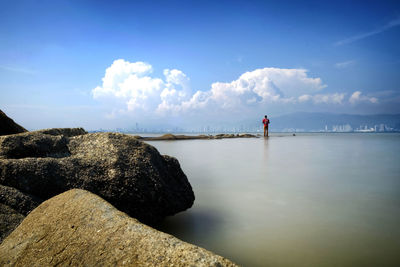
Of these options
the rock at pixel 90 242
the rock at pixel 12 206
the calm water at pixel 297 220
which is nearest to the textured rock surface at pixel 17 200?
the rock at pixel 12 206

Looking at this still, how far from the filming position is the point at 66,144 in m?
2.72

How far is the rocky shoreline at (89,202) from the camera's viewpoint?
1.17 meters

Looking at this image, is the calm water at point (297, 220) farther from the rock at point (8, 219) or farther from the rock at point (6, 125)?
the rock at point (6, 125)

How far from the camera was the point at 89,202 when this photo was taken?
158 centimetres

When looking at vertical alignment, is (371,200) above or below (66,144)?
below

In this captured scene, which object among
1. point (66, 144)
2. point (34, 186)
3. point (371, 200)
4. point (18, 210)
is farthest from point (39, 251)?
point (371, 200)

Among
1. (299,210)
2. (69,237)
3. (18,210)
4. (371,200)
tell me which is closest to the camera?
(69,237)

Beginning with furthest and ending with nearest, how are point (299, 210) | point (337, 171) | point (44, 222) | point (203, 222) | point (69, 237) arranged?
point (337, 171) < point (299, 210) < point (203, 222) < point (44, 222) < point (69, 237)

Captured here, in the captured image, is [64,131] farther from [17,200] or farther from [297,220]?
[297,220]

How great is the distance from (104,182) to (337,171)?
16.1 feet

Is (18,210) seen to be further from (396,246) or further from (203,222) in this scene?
(396,246)

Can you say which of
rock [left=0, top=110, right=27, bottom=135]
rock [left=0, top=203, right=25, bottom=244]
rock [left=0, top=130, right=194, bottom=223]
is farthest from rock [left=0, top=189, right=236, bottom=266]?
rock [left=0, top=110, right=27, bottom=135]

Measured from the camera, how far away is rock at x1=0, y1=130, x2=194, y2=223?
2074 millimetres

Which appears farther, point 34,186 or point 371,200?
point 371,200
